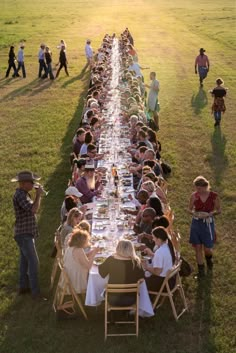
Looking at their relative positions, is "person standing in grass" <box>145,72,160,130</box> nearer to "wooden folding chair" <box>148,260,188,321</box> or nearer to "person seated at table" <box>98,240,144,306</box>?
"wooden folding chair" <box>148,260,188,321</box>

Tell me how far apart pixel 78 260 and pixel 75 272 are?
22 centimetres

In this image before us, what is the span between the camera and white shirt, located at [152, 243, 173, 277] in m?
7.37

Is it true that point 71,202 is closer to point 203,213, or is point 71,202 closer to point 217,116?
point 203,213

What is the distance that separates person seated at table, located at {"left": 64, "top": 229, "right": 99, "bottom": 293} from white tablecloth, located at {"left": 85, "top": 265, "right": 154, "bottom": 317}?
0.14 m

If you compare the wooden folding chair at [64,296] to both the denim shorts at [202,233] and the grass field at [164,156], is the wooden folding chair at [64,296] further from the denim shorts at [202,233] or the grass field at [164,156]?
the denim shorts at [202,233]

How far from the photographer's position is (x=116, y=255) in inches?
276

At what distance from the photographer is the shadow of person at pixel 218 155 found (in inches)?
524

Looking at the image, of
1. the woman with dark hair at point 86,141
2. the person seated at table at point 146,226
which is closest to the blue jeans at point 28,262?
the person seated at table at point 146,226

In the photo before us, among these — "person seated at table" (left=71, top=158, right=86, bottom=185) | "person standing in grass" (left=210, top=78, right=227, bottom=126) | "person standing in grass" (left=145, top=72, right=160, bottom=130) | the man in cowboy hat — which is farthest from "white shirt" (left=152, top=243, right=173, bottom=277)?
"person standing in grass" (left=210, top=78, right=227, bottom=126)

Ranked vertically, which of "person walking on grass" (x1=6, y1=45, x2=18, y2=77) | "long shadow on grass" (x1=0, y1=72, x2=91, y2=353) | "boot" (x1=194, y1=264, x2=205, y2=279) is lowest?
"long shadow on grass" (x1=0, y1=72, x2=91, y2=353)

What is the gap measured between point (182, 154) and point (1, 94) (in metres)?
11.4

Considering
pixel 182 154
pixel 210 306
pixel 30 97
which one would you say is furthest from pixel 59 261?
pixel 30 97

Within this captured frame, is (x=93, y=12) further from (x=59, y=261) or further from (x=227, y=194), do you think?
(x=59, y=261)

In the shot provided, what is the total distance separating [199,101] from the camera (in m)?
20.7
